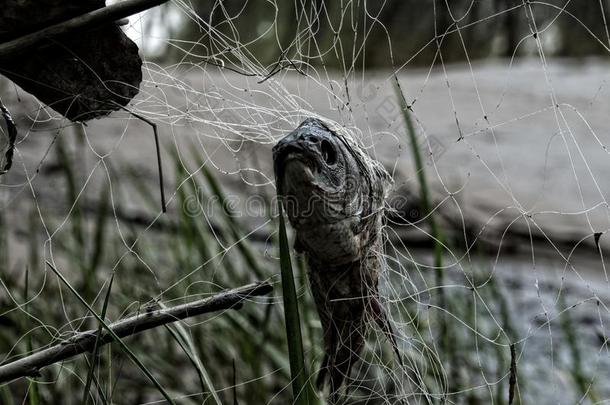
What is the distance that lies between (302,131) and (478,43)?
15.9ft

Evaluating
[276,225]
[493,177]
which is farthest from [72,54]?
[493,177]

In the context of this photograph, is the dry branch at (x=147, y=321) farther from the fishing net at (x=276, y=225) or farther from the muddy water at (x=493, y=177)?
the muddy water at (x=493, y=177)

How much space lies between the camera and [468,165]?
1982mm

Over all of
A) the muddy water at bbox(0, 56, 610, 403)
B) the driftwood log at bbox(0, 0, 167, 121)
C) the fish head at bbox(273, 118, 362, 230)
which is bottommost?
the muddy water at bbox(0, 56, 610, 403)

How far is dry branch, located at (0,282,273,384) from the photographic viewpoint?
18.8 inches

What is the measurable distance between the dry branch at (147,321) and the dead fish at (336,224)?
40 millimetres

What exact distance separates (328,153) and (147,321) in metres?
0.14

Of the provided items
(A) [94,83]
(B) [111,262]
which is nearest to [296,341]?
(A) [94,83]

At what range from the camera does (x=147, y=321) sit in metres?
0.49

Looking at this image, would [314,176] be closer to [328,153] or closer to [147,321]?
[328,153]

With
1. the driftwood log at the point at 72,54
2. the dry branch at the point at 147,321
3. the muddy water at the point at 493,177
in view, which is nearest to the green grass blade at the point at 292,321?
the dry branch at the point at 147,321

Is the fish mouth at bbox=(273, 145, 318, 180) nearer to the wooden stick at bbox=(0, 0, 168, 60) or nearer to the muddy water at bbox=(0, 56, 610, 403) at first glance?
the wooden stick at bbox=(0, 0, 168, 60)

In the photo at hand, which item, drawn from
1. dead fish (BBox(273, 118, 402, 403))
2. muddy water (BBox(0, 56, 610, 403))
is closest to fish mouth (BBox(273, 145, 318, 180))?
dead fish (BBox(273, 118, 402, 403))

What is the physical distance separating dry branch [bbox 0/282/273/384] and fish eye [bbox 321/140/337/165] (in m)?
0.08
